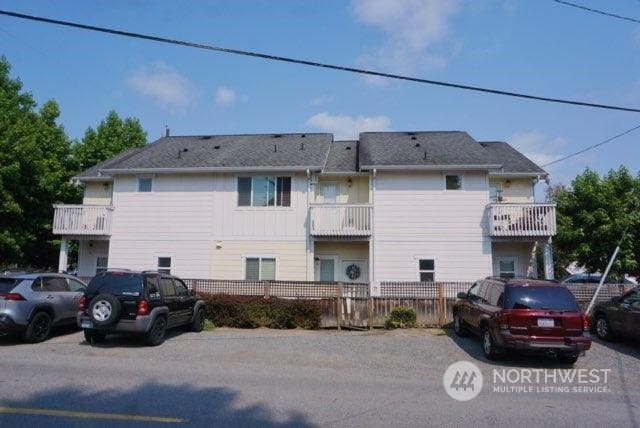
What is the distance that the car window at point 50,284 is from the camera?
1143cm

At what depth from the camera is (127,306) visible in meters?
10.5

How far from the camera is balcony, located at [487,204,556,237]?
1850 centimetres

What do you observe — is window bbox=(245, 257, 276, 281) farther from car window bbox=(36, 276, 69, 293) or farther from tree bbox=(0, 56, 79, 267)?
tree bbox=(0, 56, 79, 267)

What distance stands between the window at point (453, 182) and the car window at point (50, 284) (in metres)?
15.1

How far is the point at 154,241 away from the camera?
21.0 m

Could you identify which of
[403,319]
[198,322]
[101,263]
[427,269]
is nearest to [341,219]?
[427,269]

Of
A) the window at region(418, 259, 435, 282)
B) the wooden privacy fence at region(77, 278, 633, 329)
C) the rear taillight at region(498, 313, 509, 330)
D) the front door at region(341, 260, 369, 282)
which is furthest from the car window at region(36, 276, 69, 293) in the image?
the window at region(418, 259, 435, 282)

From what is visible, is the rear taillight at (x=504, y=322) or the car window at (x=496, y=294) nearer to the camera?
the rear taillight at (x=504, y=322)

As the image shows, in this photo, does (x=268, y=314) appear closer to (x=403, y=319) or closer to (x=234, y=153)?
(x=403, y=319)

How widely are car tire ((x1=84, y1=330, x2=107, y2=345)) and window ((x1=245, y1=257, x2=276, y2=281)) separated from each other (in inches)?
366

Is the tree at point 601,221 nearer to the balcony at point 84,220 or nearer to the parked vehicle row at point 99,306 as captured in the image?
the parked vehicle row at point 99,306

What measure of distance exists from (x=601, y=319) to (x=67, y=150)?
29.7 m

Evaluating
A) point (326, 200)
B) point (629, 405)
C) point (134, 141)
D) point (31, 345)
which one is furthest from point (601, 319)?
point (134, 141)

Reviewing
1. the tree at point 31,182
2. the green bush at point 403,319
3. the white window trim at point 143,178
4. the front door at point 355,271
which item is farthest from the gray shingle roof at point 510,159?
the tree at point 31,182
